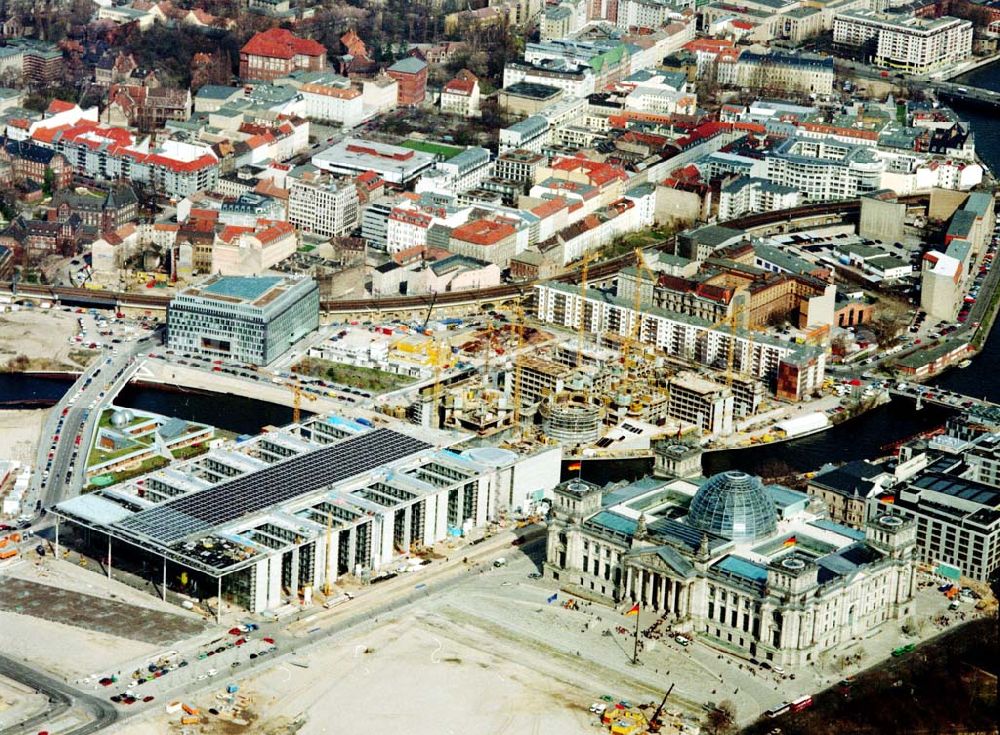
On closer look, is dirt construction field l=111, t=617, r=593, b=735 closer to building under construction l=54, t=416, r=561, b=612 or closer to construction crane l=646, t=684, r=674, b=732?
construction crane l=646, t=684, r=674, b=732

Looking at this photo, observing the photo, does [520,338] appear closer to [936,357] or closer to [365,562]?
[936,357]

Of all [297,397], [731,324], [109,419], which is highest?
[731,324]

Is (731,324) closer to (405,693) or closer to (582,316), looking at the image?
(582,316)

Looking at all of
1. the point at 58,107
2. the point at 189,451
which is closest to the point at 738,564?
the point at 189,451

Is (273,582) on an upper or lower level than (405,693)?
upper

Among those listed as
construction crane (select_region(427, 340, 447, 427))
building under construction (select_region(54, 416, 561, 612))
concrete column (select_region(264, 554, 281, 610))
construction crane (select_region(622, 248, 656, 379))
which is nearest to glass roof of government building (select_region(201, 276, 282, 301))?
construction crane (select_region(427, 340, 447, 427))

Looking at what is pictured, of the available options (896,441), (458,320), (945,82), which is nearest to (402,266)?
(458,320)

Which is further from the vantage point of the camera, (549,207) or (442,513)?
(549,207)
